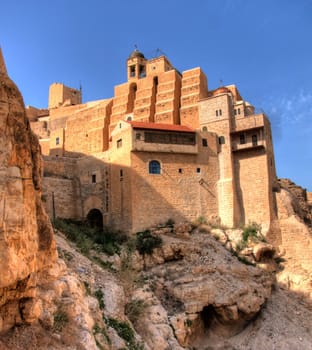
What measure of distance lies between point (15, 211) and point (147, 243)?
16.7 m

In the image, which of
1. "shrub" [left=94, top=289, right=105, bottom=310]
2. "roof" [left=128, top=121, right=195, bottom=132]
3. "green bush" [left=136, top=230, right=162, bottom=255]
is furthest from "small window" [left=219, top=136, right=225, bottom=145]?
"shrub" [left=94, top=289, right=105, bottom=310]

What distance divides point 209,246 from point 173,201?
3.85 m

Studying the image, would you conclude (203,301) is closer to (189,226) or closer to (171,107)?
(189,226)

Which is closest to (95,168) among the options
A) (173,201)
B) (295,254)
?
(173,201)

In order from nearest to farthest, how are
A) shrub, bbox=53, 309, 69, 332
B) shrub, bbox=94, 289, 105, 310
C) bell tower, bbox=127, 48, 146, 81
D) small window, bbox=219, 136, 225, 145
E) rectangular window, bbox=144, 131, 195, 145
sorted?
shrub, bbox=53, 309, 69, 332 < shrub, bbox=94, 289, 105, 310 < rectangular window, bbox=144, 131, 195, 145 < small window, bbox=219, 136, 225, 145 < bell tower, bbox=127, 48, 146, 81

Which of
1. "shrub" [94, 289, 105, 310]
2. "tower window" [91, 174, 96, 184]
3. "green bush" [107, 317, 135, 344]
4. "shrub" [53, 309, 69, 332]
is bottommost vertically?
"green bush" [107, 317, 135, 344]

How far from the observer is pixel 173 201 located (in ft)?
89.7

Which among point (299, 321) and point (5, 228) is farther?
point (299, 321)

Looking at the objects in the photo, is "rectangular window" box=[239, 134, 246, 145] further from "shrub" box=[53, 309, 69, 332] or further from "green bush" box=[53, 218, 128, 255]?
"shrub" box=[53, 309, 69, 332]

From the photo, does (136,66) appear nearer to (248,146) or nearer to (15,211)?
(248,146)

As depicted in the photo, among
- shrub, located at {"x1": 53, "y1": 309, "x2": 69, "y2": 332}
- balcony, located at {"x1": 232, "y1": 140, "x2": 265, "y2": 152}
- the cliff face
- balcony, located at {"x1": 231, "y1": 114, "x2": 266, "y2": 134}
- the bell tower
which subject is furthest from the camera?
the bell tower

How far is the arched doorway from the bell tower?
1408cm

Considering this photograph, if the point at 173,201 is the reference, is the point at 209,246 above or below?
below

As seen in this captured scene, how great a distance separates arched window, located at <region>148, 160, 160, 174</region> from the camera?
27.3 m
